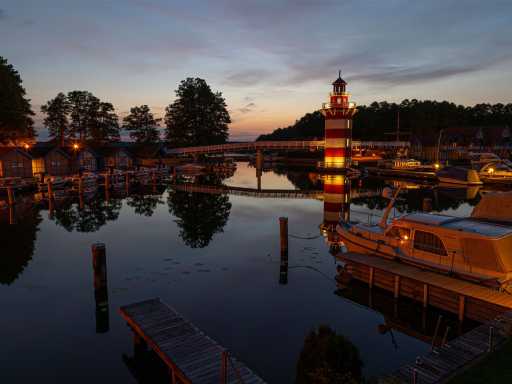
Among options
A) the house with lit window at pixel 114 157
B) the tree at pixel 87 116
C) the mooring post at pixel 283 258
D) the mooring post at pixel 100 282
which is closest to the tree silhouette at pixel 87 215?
the mooring post at pixel 100 282

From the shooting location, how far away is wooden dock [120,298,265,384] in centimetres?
925

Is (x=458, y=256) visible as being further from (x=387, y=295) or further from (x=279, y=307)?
(x=279, y=307)

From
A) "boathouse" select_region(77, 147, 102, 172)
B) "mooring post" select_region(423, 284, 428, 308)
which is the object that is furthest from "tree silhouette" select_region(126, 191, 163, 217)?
"mooring post" select_region(423, 284, 428, 308)

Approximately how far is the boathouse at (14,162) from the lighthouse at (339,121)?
49573 millimetres

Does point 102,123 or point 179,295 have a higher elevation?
point 102,123

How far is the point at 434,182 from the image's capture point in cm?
6244

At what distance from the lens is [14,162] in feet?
178

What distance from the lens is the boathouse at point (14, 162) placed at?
5281cm

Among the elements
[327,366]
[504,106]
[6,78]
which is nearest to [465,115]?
[504,106]

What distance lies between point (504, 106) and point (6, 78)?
157 meters

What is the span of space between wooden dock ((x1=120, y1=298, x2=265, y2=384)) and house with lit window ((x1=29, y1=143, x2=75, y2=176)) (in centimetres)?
5535

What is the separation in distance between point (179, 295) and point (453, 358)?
38.6 ft

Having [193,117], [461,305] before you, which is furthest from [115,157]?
[461,305]

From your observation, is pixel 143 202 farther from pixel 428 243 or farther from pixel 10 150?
pixel 428 243
